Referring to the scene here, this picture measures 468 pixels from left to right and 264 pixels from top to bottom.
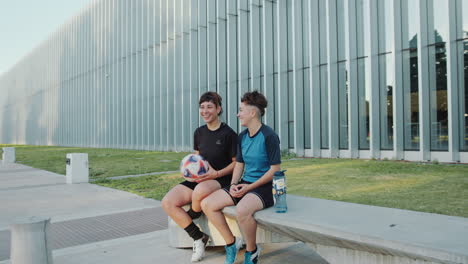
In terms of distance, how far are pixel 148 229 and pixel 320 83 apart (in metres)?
14.9

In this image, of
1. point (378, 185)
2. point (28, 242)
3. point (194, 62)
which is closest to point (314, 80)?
point (378, 185)

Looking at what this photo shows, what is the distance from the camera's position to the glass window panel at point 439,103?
47.8 feet

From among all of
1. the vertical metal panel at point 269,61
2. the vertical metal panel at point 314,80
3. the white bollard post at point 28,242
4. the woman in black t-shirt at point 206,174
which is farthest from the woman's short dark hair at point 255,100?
the vertical metal panel at point 269,61

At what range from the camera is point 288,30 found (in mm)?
20859

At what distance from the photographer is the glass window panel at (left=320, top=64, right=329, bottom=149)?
743 inches

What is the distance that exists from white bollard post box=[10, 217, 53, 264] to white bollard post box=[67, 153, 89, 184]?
8311mm

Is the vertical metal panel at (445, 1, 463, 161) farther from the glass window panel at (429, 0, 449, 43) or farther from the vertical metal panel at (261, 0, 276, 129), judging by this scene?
the vertical metal panel at (261, 0, 276, 129)

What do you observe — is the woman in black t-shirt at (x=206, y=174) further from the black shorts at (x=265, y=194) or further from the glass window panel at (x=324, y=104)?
the glass window panel at (x=324, y=104)

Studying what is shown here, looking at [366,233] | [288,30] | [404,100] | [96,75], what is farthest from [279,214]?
[96,75]

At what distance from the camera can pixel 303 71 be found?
65.5 feet

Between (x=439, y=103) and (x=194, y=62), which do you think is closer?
(x=439, y=103)

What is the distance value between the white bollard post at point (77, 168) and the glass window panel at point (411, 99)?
483 inches

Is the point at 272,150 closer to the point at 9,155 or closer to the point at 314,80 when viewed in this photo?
the point at 314,80

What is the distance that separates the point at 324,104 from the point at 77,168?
12054 mm
